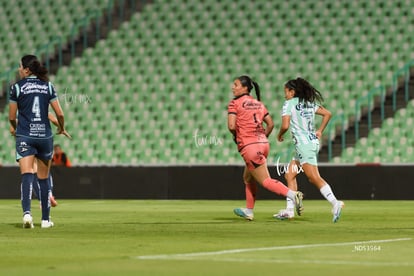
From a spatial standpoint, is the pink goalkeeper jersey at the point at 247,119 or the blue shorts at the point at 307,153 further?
the pink goalkeeper jersey at the point at 247,119

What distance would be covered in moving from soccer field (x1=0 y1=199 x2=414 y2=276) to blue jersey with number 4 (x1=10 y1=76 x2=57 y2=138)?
122cm

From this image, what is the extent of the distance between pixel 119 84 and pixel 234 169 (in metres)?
6.79

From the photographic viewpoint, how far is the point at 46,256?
9.91m

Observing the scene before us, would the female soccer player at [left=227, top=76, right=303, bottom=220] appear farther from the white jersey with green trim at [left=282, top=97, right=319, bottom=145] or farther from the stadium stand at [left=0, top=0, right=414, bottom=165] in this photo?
the stadium stand at [left=0, top=0, right=414, bottom=165]

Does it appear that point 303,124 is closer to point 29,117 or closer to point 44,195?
point 44,195

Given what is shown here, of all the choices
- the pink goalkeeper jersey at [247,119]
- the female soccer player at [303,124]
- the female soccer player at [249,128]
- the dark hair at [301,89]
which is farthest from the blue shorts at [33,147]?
the dark hair at [301,89]

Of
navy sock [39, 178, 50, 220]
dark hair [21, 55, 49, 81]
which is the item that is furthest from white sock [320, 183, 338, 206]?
dark hair [21, 55, 49, 81]

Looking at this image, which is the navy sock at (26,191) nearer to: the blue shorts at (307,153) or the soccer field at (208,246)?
the soccer field at (208,246)

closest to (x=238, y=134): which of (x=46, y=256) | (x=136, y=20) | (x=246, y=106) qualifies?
(x=246, y=106)

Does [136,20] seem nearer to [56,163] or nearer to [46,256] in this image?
[56,163]

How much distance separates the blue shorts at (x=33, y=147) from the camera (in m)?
13.8

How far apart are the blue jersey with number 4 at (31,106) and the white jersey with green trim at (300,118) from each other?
367 centimetres

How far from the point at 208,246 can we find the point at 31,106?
398 centimetres

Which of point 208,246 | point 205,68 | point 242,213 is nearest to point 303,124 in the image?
point 242,213
